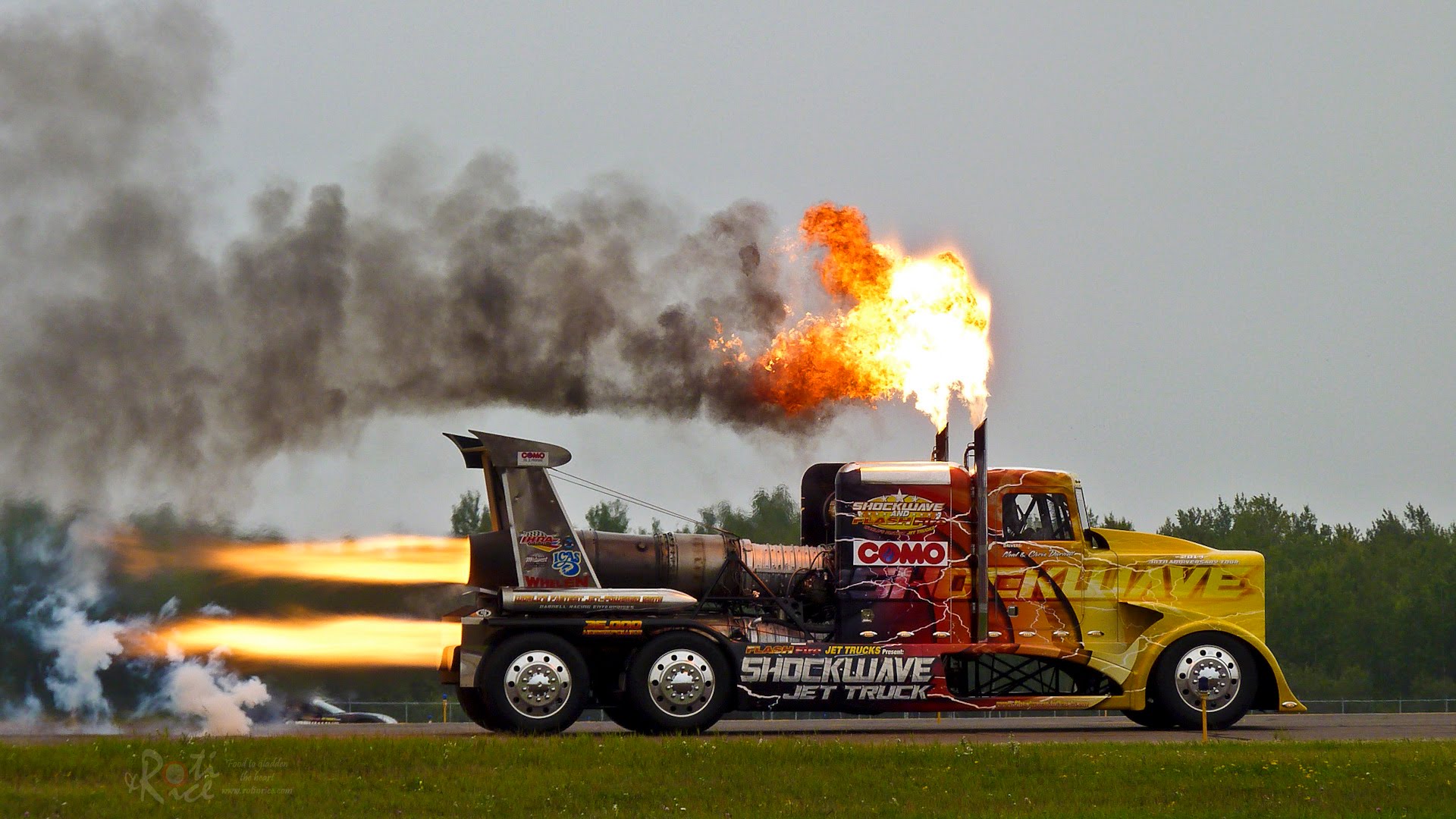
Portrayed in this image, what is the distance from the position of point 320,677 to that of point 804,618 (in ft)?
30.4

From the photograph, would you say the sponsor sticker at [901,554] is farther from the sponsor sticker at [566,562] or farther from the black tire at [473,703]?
the black tire at [473,703]

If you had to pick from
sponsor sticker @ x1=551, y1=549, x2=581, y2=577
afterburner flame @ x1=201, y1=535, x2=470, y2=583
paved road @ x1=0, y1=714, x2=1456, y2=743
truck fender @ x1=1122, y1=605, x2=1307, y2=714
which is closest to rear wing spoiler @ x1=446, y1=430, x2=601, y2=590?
sponsor sticker @ x1=551, y1=549, x2=581, y2=577

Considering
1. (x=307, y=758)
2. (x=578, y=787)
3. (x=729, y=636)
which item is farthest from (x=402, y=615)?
(x=578, y=787)

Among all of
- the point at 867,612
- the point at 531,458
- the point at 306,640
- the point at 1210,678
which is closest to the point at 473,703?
the point at 531,458

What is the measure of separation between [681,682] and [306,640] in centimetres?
802

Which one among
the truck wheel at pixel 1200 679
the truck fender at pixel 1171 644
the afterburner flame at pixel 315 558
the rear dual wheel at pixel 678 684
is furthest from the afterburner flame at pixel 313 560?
the truck wheel at pixel 1200 679

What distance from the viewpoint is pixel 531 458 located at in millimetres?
25891

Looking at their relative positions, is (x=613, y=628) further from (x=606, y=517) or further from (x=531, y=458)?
(x=606, y=517)

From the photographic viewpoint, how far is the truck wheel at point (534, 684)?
24.6 meters

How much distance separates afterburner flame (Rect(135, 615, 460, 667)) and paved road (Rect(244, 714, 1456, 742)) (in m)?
1.24

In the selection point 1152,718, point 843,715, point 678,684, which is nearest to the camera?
point 678,684

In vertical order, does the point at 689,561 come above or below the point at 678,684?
above

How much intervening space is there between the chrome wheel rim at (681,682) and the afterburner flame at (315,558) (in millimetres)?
5138

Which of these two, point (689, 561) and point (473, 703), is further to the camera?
point (689, 561)
